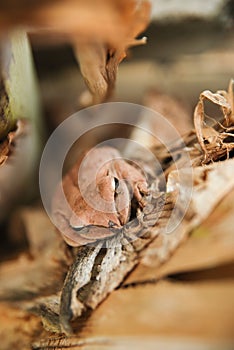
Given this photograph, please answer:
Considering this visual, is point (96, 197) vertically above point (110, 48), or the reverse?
point (110, 48)

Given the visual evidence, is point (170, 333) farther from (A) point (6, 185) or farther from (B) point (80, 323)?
(A) point (6, 185)

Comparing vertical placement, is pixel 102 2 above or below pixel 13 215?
Result: above

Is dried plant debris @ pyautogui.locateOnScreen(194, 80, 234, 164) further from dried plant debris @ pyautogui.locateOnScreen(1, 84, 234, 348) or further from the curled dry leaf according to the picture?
the curled dry leaf

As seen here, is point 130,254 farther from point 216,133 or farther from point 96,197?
point 216,133

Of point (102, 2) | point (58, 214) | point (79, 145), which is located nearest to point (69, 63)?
point (79, 145)

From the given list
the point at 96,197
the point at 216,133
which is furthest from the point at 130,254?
the point at 216,133

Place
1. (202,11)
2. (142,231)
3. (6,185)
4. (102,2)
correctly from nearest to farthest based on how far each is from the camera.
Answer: (102,2), (142,231), (6,185), (202,11)
